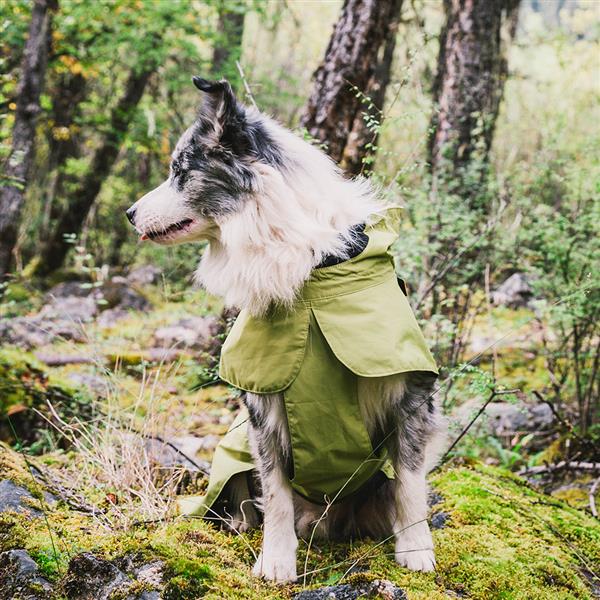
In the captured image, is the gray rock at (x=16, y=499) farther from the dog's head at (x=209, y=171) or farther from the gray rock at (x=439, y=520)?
the gray rock at (x=439, y=520)

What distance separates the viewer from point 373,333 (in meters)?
2.36

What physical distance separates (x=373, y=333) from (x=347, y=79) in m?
2.95

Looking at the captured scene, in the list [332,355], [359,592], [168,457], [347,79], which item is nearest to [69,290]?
[347,79]

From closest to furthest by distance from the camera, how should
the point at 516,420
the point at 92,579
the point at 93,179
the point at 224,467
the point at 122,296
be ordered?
the point at 92,579 → the point at 224,467 → the point at 516,420 → the point at 122,296 → the point at 93,179

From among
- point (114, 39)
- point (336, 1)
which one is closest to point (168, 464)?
point (114, 39)

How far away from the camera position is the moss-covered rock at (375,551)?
6.97 ft

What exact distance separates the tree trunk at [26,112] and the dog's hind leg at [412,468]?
17.1 feet

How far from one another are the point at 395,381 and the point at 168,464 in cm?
171

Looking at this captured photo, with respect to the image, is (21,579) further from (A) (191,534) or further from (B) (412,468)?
(B) (412,468)

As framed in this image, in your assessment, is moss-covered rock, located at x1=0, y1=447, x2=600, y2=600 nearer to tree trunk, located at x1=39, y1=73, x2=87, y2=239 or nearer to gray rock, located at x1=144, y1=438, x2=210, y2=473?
gray rock, located at x1=144, y1=438, x2=210, y2=473

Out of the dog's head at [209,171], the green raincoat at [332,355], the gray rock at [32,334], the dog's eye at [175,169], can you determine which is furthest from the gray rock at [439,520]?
the gray rock at [32,334]

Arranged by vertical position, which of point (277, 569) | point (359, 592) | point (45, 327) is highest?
point (359, 592)

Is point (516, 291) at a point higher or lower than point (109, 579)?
higher

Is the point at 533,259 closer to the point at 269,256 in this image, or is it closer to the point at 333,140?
the point at 333,140
